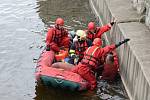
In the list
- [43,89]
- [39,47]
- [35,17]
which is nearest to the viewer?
[43,89]

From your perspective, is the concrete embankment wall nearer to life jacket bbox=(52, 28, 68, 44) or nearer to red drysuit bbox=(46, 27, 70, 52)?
red drysuit bbox=(46, 27, 70, 52)

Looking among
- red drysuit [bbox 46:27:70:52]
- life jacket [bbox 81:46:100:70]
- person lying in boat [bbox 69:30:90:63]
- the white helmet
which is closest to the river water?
life jacket [bbox 81:46:100:70]

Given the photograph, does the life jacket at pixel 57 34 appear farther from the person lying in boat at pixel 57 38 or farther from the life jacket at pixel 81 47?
the life jacket at pixel 81 47

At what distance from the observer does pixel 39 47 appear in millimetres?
14523

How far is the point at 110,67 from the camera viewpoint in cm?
1109

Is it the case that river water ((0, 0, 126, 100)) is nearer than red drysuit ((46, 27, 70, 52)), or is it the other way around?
river water ((0, 0, 126, 100))

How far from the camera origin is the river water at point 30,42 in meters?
11.1

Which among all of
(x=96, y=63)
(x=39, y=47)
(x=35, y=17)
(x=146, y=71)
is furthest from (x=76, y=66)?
(x=35, y=17)

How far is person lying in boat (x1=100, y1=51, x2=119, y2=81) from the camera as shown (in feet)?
36.3

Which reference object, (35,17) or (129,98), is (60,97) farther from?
(35,17)

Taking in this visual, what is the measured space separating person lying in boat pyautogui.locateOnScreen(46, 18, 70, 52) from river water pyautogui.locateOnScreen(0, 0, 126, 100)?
1.22m

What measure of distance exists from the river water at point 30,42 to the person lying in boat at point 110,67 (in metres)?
0.24

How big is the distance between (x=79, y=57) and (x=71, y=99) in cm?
140

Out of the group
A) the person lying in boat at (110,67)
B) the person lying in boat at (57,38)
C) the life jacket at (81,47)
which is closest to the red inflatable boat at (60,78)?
the person lying in boat at (110,67)
